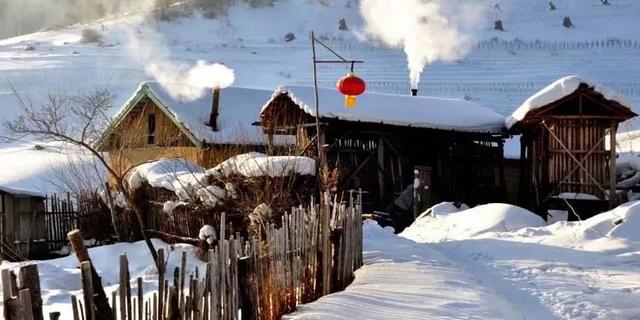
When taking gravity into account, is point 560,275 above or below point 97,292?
below

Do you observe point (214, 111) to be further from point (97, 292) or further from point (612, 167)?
point (97, 292)

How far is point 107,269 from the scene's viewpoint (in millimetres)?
15023

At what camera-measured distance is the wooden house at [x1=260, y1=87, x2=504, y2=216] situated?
19109 mm

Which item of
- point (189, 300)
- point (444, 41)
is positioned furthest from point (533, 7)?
point (189, 300)

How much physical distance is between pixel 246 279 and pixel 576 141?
1270 cm

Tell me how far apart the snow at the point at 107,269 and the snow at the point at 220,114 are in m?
7.05

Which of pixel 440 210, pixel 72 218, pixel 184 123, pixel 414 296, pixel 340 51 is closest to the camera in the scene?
pixel 414 296

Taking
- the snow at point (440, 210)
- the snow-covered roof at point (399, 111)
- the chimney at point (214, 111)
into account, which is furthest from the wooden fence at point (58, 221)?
→ the snow at point (440, 210)

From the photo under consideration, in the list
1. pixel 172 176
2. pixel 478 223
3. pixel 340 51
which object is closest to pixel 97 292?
A: pixel 478 223

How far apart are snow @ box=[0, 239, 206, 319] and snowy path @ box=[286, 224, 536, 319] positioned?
4172 millimetres

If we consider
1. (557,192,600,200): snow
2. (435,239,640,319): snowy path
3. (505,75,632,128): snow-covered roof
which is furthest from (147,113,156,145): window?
(435,239,640,319): snowy path

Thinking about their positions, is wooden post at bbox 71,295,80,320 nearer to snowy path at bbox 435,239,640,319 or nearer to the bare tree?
the bare tree

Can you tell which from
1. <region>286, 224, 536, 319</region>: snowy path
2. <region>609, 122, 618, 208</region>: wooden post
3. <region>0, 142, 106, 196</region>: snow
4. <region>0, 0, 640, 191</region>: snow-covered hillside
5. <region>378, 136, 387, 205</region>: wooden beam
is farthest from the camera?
<region>0, 0, 640, 191</region>: snow-covered hillside

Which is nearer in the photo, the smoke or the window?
→ the smoke
